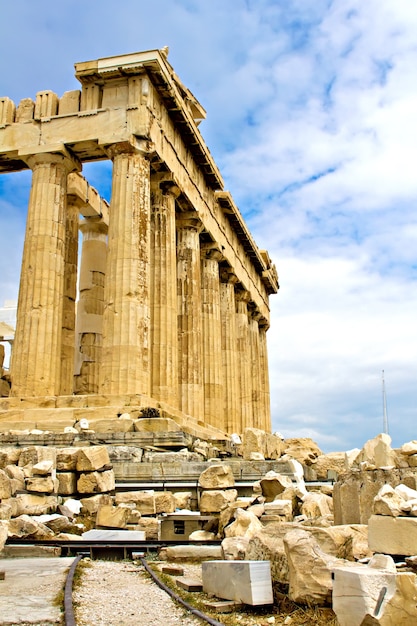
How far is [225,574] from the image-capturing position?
6020mm

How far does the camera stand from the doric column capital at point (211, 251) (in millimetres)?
30641

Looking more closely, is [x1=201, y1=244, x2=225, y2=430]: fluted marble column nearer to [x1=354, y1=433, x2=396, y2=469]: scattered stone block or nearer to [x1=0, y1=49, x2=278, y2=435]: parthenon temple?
[x1=0, y1=49, x2=278, y2=435]: parthenon temple

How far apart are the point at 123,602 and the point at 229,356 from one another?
28.1 meters

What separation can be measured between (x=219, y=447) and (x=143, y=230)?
7220 mm

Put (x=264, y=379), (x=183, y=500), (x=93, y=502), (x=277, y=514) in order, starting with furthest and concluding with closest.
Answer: (x=264, y=379) → (x=183, y=500) → (x=93, y=502) → (x=277, y=514)

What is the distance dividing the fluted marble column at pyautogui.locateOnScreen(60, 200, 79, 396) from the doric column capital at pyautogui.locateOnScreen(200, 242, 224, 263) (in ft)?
21.2

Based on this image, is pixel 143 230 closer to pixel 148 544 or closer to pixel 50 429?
pixel 50 429

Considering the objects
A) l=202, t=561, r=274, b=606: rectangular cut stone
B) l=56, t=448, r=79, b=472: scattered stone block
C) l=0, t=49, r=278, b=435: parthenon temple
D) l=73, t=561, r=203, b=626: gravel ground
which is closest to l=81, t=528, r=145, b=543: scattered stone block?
l=73, t=561, r=203, b=626: gravel ground

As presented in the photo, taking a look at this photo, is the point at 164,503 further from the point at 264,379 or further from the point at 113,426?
the point at 264,379

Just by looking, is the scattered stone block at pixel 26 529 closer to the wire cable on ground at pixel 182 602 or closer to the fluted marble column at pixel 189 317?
the wire cable on ground at pixel 182 602

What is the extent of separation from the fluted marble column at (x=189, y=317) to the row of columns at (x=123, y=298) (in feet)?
0.13

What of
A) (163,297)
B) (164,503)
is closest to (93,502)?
(164,503)

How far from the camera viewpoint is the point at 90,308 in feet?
94.7

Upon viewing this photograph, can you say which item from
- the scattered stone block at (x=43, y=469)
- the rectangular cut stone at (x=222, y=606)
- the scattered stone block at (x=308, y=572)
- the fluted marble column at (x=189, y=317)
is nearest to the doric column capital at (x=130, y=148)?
the fluted marble column at (x=189, y=317)
